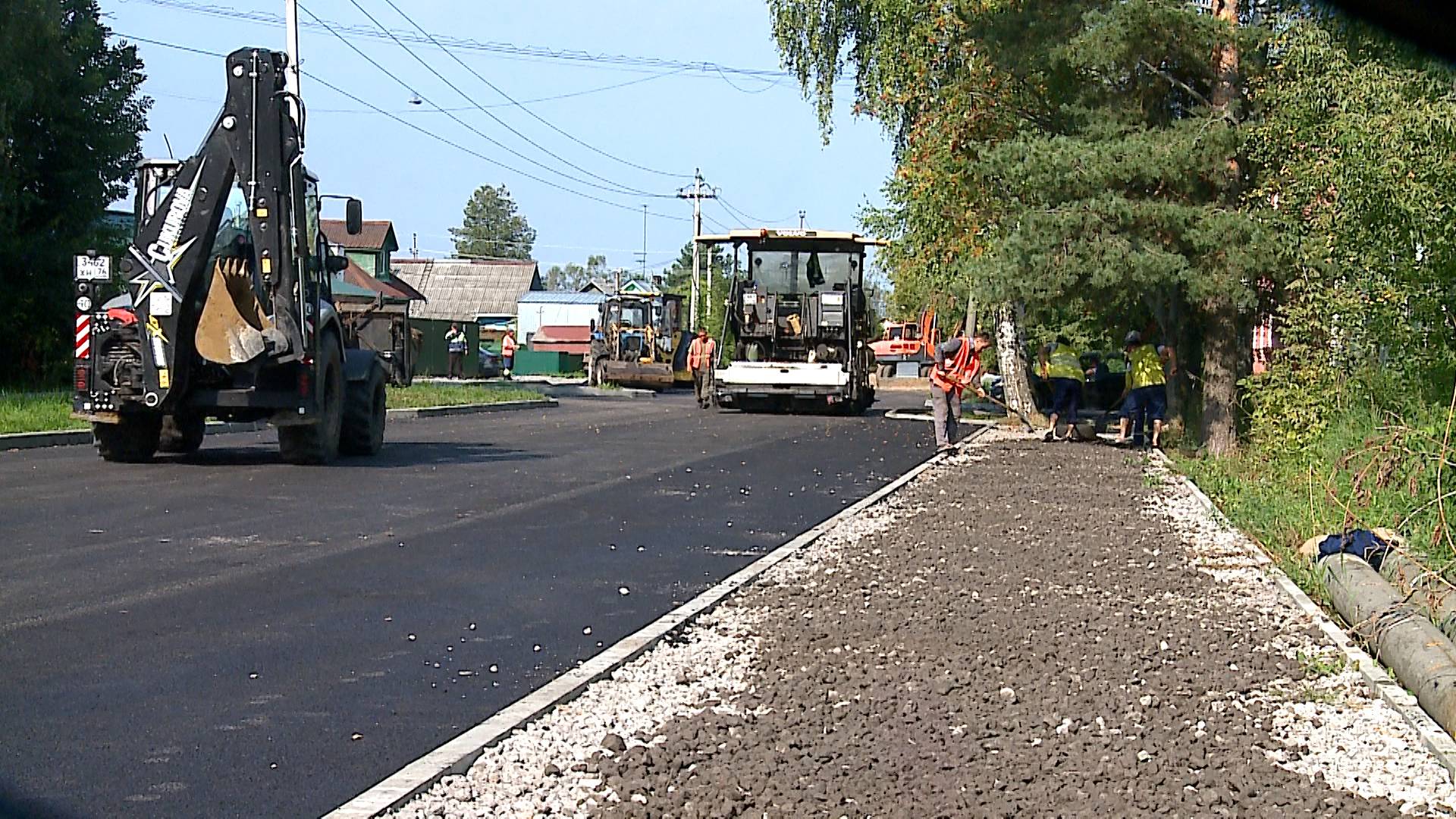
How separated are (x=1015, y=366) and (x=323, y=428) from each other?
16.0m

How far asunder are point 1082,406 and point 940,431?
12.1 metres

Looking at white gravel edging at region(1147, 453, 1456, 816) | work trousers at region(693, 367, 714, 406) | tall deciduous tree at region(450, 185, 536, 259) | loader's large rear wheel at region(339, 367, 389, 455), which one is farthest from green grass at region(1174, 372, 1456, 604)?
tall deciduous tree at region(450, 185, 536, 259)

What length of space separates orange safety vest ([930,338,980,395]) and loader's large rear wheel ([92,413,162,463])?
31.7 feet

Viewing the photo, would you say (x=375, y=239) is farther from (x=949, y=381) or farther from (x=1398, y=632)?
(x=1398, y=632)

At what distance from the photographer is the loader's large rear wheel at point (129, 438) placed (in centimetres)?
1616

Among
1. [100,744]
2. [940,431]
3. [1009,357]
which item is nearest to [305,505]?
[100,744]

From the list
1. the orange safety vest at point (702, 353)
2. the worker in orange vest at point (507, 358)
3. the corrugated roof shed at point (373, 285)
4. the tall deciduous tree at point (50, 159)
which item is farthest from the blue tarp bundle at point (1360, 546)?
the worker in orange vest at point (507, 358)

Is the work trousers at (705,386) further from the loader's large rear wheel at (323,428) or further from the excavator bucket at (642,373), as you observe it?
the loader's large rear wheel at (323,428)

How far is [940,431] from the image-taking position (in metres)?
21.1

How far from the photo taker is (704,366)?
3503 centimetres

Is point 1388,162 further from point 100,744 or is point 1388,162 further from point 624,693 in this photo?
point 100,744

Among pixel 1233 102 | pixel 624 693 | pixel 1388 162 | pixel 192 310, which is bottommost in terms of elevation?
pixel 624 693

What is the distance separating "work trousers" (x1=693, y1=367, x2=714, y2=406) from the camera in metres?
32.8

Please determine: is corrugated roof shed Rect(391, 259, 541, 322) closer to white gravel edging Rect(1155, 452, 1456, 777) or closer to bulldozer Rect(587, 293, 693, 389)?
bulldozer Rect(587, 293, 693, 389)
